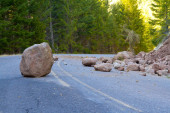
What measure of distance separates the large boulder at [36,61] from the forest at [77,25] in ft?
60.9

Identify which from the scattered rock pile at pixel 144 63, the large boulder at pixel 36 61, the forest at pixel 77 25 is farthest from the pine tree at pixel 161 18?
the large boulder at pixel 36 61

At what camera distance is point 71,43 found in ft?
130

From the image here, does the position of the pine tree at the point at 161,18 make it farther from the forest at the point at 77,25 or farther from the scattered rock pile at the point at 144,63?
the scattered rock pile at the point at 144,63

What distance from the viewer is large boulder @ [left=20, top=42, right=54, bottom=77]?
25.3 feet

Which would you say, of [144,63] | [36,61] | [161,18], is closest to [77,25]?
[161,18]

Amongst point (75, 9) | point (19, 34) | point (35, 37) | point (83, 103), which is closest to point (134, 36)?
point (75, 9)

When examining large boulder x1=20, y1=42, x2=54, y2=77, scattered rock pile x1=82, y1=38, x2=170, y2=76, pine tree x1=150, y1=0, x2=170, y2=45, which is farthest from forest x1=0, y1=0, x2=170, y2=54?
large boulder x1=20, y1=42, x2=54, y2=77

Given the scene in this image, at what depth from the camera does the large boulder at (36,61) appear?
7.71 metres

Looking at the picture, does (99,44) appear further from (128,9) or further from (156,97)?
(156,97)

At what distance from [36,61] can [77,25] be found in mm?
33364

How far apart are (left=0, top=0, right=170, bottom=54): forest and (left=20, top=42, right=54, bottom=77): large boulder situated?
1857cm

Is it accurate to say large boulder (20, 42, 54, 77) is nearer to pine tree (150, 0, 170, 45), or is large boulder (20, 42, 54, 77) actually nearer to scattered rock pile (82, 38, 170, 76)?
scattered rock pile (82, 38, 170, 76)

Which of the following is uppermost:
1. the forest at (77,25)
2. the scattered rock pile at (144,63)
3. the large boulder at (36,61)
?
the forest at (77,25)

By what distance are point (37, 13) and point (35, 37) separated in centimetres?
554
